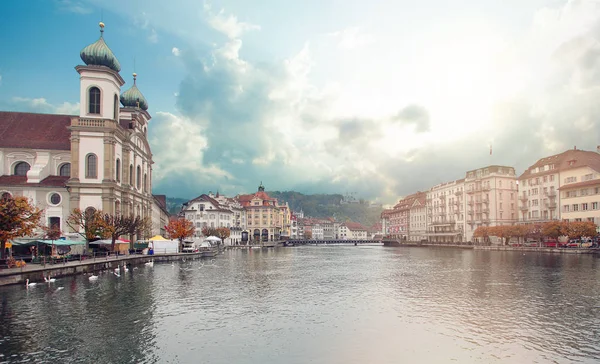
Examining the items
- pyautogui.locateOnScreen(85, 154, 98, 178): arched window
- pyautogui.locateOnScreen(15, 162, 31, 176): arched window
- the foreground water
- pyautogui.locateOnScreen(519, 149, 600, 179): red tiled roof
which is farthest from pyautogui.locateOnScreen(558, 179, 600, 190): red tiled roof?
pyautogui.locateOnScreen(15, 162, 31, 176): arched window

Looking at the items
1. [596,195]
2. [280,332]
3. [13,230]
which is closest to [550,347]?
[280,332]

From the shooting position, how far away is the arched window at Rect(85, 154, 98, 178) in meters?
60.6

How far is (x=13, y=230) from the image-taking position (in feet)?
121

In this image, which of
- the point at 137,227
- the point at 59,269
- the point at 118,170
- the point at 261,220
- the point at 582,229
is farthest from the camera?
the point at 261,220

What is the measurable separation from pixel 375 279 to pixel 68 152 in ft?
158

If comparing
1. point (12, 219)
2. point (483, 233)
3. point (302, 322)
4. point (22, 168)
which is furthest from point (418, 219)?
point (302, 322)

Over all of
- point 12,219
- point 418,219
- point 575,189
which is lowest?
point 418,219

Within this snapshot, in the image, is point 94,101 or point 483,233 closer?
point 94,101

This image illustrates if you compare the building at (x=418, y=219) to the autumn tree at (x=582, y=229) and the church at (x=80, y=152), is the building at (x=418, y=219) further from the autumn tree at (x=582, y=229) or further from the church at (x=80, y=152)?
the church at (x=80, y=152)

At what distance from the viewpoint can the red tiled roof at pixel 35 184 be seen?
59.0 m

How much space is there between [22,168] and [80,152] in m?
10.2

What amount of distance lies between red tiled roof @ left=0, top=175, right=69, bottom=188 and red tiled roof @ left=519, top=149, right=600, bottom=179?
93146mm

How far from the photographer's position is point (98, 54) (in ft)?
209

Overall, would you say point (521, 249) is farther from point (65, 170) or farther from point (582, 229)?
point (65, 170)
